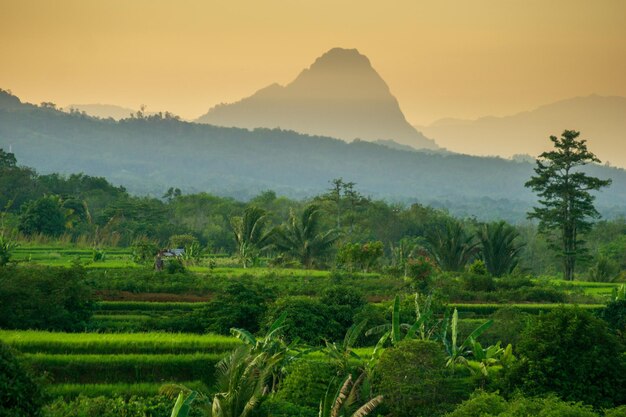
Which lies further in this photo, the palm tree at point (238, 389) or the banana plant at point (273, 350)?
the banana plant at point (273, 350)

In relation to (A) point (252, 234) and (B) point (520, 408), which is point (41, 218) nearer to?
(A) point (252, 234)

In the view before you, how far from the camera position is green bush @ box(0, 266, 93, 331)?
1756 centimetres

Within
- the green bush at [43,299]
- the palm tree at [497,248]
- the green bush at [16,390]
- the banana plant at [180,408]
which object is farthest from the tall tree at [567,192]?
A: the green bush at [16,390]

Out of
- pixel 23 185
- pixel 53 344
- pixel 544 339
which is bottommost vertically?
pixel 53 344

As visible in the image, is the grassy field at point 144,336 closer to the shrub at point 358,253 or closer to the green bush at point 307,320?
the green bush at point 307,320

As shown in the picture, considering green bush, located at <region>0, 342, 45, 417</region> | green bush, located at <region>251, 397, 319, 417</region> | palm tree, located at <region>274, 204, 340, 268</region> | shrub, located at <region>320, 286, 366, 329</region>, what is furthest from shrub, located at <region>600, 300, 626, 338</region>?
palm tree, located at <region>274, 204, 340, 268</region>

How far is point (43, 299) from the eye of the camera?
707 inches

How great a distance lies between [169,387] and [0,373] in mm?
3502

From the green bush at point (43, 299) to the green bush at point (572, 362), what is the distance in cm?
1099

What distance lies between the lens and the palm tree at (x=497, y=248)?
1383 inches

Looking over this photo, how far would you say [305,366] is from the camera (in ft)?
43.8

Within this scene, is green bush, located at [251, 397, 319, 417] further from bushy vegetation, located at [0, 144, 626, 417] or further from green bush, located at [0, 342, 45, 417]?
green bush, located at [0, 342, 45, 417]

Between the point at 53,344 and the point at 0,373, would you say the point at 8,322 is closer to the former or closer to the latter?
the point at 53,344

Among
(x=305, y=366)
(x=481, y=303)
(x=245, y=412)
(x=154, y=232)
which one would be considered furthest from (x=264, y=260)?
(x=245, y=412)
